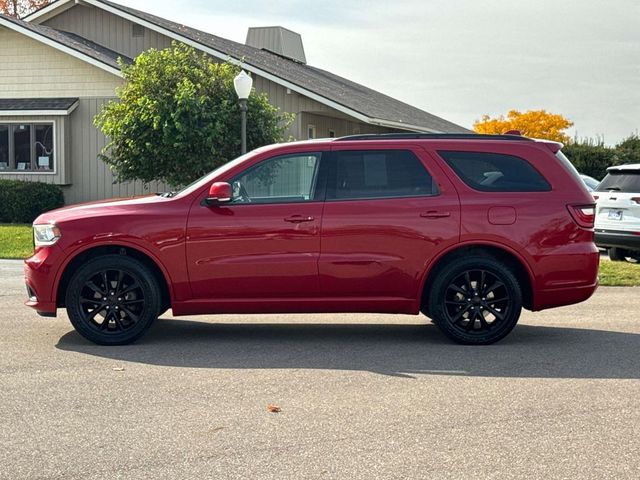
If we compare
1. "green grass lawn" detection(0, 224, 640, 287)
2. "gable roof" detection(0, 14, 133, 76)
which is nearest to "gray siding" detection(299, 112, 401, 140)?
"gable roof" detection(0, 14, 133, 76)

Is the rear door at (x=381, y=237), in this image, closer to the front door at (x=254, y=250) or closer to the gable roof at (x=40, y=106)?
the front door at (x=254, y=250)

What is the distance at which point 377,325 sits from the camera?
971 cm

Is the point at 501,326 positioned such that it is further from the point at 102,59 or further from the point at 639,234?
the point at 102,59

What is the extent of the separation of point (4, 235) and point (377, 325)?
13472 mm

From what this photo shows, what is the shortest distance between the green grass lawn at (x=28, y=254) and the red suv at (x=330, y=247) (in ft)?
18.3

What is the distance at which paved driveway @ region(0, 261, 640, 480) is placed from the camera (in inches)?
197

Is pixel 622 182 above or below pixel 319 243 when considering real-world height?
above

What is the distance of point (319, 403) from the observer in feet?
20.7

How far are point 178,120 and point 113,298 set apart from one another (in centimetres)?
1413

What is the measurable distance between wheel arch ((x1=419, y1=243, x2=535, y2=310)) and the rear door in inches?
4.5

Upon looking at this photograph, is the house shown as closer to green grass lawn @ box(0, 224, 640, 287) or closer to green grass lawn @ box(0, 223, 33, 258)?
green grass lawn @ box(0, 224, 640, 287)

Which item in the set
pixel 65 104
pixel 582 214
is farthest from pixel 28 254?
pixel 582 214

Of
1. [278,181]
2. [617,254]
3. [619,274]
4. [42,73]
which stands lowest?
[619,274]

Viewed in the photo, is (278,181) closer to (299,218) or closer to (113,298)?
(299,218)
